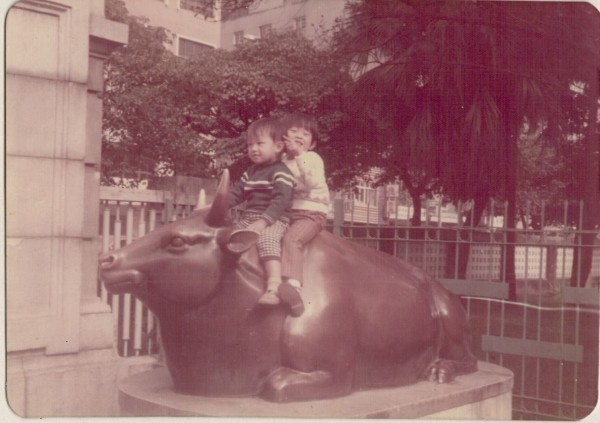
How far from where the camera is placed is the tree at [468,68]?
3.18 metres

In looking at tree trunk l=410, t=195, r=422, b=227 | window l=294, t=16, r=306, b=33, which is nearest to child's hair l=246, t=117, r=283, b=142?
window l=294, t=16, r=306, b=33

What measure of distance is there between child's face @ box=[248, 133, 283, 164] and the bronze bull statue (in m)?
0.24

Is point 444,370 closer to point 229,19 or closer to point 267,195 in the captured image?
point 267,195

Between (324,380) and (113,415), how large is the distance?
0.98m

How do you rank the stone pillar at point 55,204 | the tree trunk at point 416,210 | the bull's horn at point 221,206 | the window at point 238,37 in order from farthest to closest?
the tree trunk at point 416,210 → the window at point 238,37 → the stone pillar at point 55,204 → the bull's horn at point 221,206

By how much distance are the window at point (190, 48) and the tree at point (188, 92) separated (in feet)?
0.11

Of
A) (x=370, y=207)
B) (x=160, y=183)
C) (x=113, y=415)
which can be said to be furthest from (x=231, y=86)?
(x=113, y=415)

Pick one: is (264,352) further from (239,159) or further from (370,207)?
(370,207)

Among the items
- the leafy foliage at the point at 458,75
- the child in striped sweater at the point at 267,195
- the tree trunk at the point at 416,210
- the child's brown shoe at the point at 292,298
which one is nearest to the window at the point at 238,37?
the leafy foliage at the point at 458,75

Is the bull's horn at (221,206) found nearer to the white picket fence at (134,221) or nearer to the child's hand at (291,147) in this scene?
the child's hand at (291,147)

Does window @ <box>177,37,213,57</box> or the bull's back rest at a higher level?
window @ <box>177,37,213,57</box>

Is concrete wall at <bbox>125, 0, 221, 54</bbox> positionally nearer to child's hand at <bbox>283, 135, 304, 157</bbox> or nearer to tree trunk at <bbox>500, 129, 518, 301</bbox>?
child's hand at <bbox>283, 135, 304, 157</bbox>

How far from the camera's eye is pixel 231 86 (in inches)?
122

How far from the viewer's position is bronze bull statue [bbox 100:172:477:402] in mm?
2621
